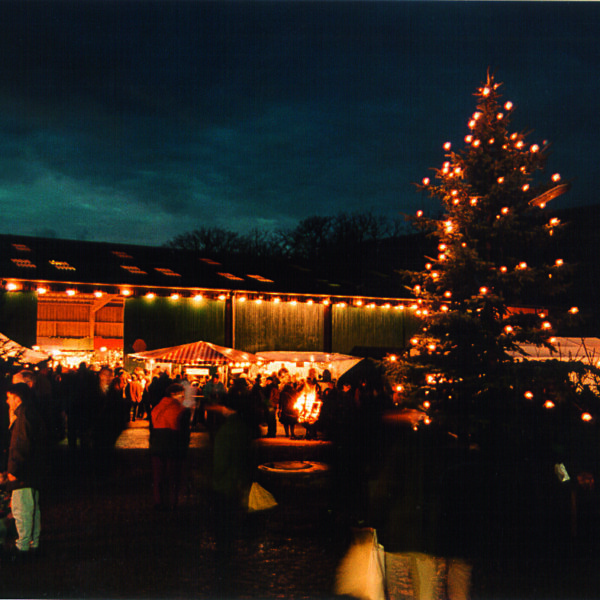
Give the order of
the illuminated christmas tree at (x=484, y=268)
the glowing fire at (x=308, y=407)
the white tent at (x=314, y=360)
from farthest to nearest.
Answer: the white tent at (x=314, y=360), the glowing fire at (x=308, y=407), the illuminated christmas tree at (x=484, y=268)

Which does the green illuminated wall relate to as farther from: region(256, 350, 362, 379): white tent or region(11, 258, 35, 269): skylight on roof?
region(11, 258, 35, 269): skylight on roof

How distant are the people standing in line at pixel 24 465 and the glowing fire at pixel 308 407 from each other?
1115 cm

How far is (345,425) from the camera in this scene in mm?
16281

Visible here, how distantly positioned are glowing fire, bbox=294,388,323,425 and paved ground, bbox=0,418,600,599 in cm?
744

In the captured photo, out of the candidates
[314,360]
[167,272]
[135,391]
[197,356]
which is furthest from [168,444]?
[167,272]

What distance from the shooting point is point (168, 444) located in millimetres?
8211

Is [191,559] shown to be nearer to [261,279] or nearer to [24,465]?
[24,465]

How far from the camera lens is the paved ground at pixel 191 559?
5.43 metres

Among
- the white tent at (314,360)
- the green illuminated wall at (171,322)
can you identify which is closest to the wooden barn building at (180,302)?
the green illuminated wall at (171,322)

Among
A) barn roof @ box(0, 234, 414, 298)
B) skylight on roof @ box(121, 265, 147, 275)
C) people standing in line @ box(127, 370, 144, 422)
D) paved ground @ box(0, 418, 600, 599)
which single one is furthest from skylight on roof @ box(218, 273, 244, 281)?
paved ground @ box(0, 418, 600, 599)

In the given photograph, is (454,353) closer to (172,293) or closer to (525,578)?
(525,578)

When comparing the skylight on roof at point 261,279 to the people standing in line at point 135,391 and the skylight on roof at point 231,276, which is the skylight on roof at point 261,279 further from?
the people standing in line at point 135,391

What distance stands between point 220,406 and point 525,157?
815 centimetres

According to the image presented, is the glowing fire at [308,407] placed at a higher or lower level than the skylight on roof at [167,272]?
lower
